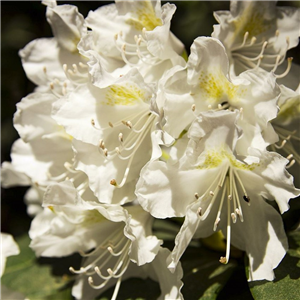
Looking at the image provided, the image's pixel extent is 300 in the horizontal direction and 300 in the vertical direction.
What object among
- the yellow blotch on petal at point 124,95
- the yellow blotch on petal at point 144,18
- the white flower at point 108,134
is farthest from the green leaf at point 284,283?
the yellow blotch on petal at point 144,18

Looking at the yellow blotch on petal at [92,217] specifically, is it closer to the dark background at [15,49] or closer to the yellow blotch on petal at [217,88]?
the yellow blotch on petal at [217,88]

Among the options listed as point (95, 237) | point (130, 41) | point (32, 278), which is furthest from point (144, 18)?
point (32, 278)

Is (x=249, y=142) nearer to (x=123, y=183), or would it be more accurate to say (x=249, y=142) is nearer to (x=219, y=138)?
(x=219, y=138)

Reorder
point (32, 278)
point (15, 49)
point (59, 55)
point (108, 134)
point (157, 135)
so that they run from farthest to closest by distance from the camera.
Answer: point (15, 49), point (32, 278), point (59, 55), point (108, 134), point (157, 135)

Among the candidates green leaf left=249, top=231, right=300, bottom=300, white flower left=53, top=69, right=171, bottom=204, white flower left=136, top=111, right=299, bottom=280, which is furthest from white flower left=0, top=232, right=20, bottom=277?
green leaf left=249, top=231, right=300, bottom=300

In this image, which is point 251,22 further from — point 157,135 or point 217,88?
point 157,135

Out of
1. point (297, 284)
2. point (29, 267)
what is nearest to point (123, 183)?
point (297, 284)
